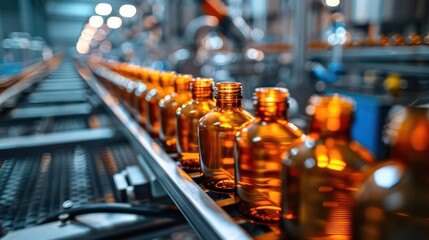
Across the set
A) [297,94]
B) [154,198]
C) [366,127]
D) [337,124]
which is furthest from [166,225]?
[366,127]

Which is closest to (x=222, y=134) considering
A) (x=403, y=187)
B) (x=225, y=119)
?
Result: (x=225, y=119)

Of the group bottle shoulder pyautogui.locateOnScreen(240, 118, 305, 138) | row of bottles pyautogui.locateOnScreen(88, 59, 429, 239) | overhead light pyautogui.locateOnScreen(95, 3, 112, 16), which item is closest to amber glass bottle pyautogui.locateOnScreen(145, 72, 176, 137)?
row of bottles pyautogui.locateOnScreen(88, 59, 429, 239)

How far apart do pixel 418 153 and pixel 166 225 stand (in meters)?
0.93

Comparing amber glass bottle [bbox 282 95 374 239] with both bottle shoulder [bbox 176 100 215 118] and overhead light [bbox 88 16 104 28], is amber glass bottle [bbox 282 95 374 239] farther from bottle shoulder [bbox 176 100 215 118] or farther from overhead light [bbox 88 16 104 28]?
overhead light [bbox 88 16 104 28]

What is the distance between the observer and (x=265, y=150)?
46cm

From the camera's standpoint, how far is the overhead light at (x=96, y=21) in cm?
2153

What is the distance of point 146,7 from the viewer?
6953 millimetres

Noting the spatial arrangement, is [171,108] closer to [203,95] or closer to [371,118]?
[203,95]

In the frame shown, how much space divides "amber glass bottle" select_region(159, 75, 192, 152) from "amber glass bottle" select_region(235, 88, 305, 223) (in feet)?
1.28

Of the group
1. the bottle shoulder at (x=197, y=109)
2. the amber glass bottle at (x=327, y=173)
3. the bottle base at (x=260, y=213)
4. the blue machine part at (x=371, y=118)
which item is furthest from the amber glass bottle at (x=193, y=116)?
the blue machine part at (x=371, y=118)

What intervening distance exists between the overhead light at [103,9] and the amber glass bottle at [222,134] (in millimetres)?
21446

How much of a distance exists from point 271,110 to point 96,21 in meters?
23.4

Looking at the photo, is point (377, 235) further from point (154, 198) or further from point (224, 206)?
point (154, 198)

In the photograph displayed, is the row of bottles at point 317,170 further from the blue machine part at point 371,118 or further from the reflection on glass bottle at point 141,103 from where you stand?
the blue machine part at point 371,118
